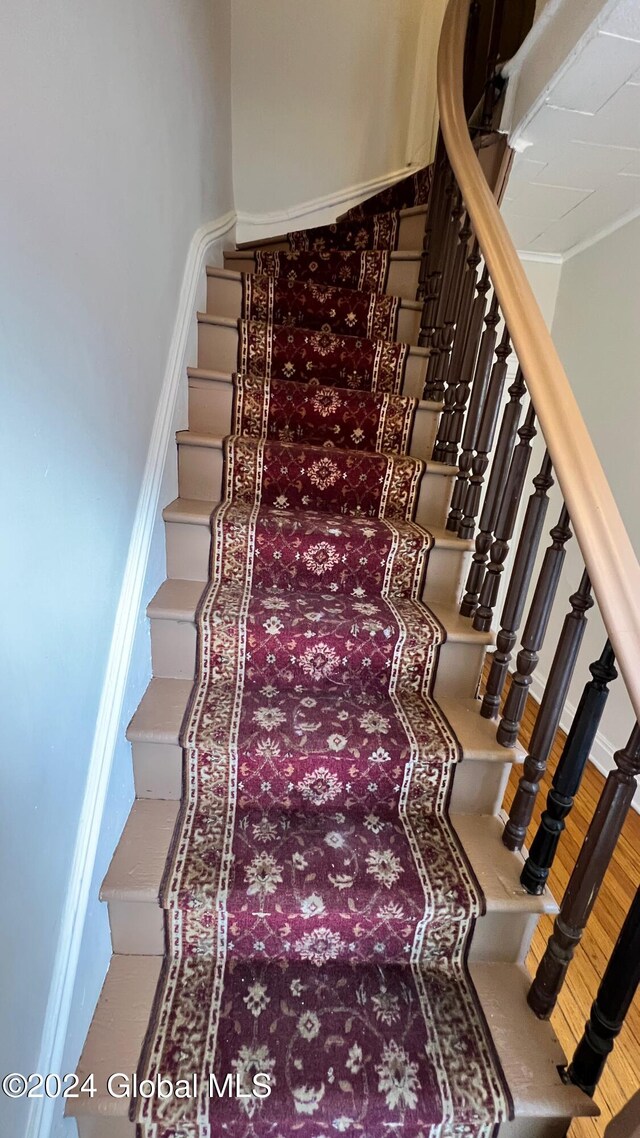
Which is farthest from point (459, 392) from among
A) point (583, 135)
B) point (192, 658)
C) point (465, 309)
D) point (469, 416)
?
point (192, 658)

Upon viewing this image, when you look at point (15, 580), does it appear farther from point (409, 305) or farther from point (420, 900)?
point (409, 305)

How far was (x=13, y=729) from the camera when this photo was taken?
76 centimetres

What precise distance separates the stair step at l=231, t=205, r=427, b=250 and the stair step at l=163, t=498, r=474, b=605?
5.85ft

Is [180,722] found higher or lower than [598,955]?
higher

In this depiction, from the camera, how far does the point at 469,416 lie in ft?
5.24

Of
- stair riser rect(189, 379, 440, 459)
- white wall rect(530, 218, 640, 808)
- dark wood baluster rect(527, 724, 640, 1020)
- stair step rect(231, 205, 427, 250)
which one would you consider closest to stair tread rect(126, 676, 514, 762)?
dark wood baluster rect(527, 724, 640, 1020)

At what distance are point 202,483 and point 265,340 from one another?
648mm

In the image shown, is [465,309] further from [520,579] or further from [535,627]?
[535,627]

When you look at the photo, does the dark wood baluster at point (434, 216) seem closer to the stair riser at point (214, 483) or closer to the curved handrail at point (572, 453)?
the curved handrail at point (572, 453)

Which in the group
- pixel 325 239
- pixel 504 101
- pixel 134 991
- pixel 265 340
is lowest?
pixel 134 991

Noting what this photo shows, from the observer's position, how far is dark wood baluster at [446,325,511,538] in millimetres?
1416

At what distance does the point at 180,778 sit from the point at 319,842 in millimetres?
358

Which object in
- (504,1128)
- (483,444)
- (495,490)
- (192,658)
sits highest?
(483,444)

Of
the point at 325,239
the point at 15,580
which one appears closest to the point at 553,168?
the point at 325,239
